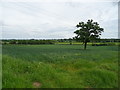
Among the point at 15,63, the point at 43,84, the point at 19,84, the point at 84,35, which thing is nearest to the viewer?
the point at 19,84

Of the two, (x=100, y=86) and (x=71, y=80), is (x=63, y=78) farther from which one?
(x=100, y=86)

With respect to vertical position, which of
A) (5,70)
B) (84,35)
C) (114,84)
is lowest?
(114,84)

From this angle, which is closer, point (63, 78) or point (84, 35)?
point (63, 78)

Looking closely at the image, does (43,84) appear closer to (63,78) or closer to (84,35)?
(63,78)

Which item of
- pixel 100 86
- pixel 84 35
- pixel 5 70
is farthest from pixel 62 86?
pixel 84 35

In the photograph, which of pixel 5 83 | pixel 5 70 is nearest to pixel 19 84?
pixel 5 83

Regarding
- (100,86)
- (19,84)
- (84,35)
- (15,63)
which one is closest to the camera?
(19,84)

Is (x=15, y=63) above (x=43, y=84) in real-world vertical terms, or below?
above

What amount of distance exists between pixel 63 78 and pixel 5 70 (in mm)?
2669

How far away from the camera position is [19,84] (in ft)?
19.9

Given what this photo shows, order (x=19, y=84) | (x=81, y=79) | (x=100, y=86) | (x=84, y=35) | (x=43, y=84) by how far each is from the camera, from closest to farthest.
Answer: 1. (x=19, y=84)
2. (x=43, y=84)
3. (x=100, y=86)
4. (x=81, y=79)
5. (x=84, y=35)

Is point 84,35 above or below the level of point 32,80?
above

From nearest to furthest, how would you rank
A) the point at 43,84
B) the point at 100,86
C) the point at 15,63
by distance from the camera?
the point at 43,84 → the point at 100,86 → the point at 15,63

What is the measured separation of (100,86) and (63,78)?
1.69 m
